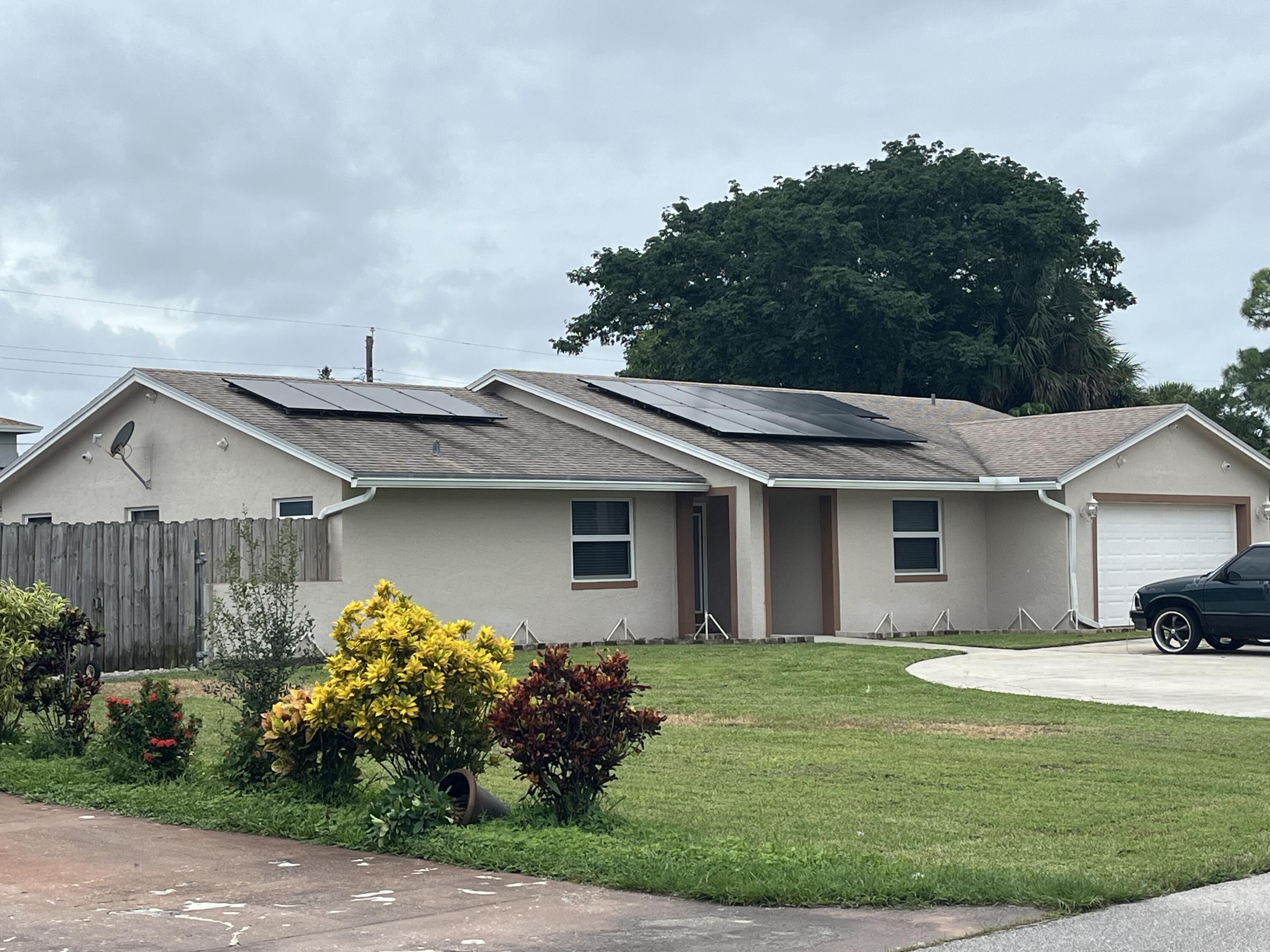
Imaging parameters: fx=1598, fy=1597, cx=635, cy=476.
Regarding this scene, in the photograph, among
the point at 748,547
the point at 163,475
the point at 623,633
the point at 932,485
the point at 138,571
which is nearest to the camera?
the point at 138,571

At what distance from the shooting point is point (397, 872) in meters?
8.19

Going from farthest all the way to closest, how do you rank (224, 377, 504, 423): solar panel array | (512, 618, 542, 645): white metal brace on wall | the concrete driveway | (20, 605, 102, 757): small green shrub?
1. (224, 377, 504, 423): solar panel array
2. (512, 618, 542, 645): white metal brace on wall
3. the concrete driveway
4. (20, 605, 102, 757): small green shrub

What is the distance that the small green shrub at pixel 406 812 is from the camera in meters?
8.80

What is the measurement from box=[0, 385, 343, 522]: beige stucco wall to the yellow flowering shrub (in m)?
12.3

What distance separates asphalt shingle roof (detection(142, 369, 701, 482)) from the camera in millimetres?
22031

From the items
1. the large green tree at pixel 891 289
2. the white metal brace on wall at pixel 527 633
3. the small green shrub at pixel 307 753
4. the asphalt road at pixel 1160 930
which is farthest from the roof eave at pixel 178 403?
the large green tree at pixel 891 289

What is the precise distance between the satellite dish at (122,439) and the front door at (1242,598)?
52.5 feet

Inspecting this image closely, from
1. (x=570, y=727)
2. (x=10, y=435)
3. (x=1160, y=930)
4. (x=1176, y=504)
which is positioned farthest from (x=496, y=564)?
(x=10, y=435)

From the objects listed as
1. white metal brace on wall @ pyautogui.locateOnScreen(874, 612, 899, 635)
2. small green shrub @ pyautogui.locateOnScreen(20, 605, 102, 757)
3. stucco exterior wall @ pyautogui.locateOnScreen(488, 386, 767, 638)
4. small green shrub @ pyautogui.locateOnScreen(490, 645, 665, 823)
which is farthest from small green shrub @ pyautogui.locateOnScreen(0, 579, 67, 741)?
white metal brace on wall @ pyautogui.locateOnScreen(874, 612, 899, 635)

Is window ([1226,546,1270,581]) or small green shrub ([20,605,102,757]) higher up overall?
window ([1226,546,1270,581])

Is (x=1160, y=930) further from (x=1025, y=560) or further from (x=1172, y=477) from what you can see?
(x=1172, y=477)

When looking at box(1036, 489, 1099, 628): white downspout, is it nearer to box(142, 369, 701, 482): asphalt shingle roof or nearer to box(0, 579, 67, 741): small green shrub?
box(142, 369, 701, 482): asphalt shingle roof

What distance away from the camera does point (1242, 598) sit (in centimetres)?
2148

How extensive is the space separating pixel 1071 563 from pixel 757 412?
6115 mm
